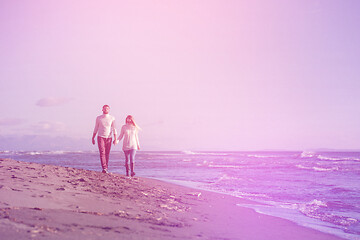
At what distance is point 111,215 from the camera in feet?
16.0

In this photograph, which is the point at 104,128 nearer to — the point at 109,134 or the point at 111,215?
the point at 109,134

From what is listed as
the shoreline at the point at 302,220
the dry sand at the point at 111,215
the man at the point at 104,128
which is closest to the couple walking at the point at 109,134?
the man at the point at 104,128

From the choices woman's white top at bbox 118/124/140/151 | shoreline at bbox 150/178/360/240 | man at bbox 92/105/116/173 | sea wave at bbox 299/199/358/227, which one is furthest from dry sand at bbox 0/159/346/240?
woman's white top at bbox 118/124/140/151

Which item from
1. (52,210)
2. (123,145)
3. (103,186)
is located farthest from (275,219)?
(123,145)

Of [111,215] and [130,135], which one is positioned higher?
[130,135]

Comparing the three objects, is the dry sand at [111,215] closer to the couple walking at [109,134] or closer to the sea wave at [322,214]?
the sea wave at [322,214]

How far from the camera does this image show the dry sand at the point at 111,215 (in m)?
3.89

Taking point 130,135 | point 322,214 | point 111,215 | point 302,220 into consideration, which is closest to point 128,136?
Result: point 130,135

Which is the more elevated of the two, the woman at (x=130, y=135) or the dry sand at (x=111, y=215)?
the woman at (x=130, y=135)

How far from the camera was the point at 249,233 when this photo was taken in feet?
17.1

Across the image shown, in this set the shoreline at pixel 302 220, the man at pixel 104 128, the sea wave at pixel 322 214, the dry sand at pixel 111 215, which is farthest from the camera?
the man at pixel 104 128

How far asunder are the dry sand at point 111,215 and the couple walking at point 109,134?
2252 millimetres

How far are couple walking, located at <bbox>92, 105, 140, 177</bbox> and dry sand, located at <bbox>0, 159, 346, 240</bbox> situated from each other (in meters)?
2.25

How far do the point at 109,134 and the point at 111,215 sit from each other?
579cm
